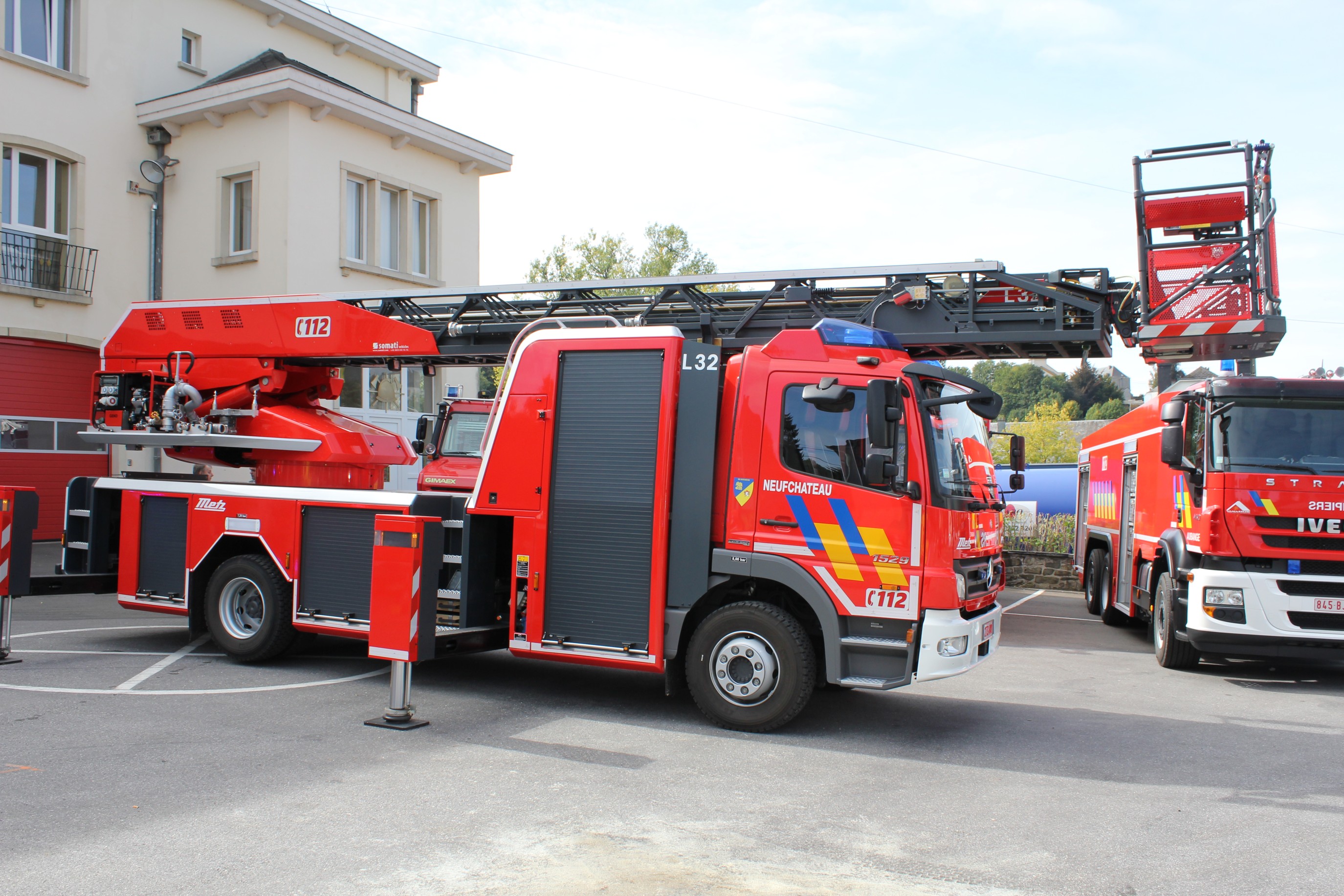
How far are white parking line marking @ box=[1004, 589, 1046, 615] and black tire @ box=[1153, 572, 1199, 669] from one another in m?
4.67

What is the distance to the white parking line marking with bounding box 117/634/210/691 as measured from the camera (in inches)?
313

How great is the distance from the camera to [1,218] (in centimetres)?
1727

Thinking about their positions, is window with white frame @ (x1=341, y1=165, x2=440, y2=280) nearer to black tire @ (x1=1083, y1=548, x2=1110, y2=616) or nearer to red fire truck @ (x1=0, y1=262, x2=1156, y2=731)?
red fire truck @ (x1=0, y1=262, x2=1156, y2=731)

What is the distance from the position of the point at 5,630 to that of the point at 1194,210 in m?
11.7

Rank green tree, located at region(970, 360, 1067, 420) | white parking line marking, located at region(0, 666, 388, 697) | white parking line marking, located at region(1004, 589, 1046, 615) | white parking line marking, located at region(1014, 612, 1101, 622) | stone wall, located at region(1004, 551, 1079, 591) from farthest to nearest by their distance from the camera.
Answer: green tree, located at region(970, 360, 1067, 420)
stone wall, located at region(1004, 551, 1079, 591)
white parking line marking, located at region(1004, 589, 1046, 615)
white parking line marking, located at region(1014, 612, 1101, 622)
white parking line marking, located at region(0, 666, 388, 697)

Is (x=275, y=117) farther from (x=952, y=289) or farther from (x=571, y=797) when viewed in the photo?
(x=571, y=797)

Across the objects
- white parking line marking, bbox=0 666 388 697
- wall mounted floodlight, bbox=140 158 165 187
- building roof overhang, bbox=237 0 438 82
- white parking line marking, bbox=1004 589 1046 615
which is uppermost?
building roof overhang, bbox=237 0 438 82

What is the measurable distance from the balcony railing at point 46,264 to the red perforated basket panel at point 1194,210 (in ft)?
56.5

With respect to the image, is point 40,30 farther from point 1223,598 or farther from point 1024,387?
point 1024,387

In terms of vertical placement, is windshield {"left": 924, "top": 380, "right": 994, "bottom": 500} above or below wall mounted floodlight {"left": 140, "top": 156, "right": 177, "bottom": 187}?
below

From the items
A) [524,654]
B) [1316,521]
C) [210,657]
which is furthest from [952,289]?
[210,657]

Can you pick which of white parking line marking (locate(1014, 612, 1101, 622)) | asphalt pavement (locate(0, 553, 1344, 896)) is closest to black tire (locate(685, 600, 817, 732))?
asphalt pavement (locate(0, 553, 1344, 896))

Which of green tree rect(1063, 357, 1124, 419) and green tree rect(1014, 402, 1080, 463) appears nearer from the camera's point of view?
green tree rect(1014, 402, 1080, 463)

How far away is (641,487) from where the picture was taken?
7281 mm
